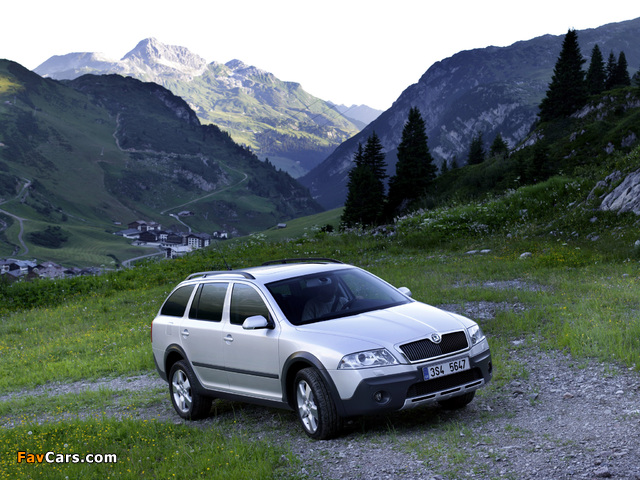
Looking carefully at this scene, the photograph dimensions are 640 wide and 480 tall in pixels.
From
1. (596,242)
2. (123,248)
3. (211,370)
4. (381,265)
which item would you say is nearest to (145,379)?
(211,370)

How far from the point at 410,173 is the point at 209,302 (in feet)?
172

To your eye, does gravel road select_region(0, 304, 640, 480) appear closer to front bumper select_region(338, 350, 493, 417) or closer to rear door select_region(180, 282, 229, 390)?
front bumper select_region(338, 350, 493, 417)

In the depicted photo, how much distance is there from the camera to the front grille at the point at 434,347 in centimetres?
604

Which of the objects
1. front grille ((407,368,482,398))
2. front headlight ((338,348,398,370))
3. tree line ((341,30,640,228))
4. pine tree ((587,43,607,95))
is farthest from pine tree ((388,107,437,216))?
front headlight ((338,348,398,370))

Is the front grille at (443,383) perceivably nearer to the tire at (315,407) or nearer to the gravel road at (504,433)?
the gravel road at (504,433)

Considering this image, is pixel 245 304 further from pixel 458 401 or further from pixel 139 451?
pixel 458 401

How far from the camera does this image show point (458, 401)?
693 cm

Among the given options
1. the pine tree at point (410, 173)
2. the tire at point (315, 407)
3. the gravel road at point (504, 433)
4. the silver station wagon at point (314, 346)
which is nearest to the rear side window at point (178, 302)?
the silver station wagon at point (314, 346)

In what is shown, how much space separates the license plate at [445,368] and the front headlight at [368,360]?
0.38m

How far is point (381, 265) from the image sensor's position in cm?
2191

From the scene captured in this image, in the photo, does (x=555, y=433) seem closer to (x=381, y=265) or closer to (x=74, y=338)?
(x=74, y=338)

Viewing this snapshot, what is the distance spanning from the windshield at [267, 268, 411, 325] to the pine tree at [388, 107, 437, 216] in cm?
4966

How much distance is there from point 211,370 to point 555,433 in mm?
4311

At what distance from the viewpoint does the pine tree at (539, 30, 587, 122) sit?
4866cm
